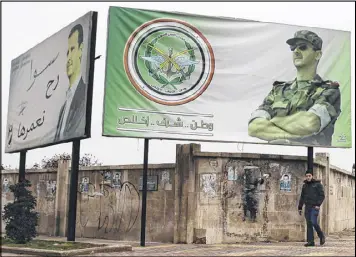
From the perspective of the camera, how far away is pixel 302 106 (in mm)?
15867

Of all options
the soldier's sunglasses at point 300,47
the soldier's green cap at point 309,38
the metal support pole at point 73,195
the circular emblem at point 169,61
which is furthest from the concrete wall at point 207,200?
the soldier's green cap at point 309,38

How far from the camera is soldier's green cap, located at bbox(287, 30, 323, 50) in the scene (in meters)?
16.0

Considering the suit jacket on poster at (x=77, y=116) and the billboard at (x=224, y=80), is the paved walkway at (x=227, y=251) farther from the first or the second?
the suit jacket on poster at (x=77, y=116)

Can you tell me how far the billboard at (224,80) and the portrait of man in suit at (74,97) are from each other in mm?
593

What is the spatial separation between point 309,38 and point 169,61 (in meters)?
4.01

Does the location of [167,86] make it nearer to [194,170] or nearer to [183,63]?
[183,63]

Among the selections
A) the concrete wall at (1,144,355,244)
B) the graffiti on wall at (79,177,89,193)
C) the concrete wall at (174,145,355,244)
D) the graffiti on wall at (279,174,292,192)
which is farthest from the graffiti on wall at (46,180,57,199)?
the graffiti on wall at (279,174,292,192)

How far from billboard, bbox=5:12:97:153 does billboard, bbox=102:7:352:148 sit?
0.58 meters

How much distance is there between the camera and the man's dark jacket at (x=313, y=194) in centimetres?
1317

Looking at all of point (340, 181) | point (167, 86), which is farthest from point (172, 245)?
point (340, 181)

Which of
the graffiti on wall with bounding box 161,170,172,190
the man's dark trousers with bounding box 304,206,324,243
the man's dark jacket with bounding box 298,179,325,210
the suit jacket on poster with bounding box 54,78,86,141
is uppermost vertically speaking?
the suit jacket on poster with bounding box 54,78,86,141

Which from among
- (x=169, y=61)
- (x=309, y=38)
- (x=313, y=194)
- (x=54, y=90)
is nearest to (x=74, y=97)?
(x=54, y=90)

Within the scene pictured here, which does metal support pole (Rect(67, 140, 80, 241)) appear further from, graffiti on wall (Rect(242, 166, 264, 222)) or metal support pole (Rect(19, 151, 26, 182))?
graffiti on wall (Rect(242, 166, 264, 222))

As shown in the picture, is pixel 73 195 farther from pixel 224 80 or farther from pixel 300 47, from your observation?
pixel 300 47
